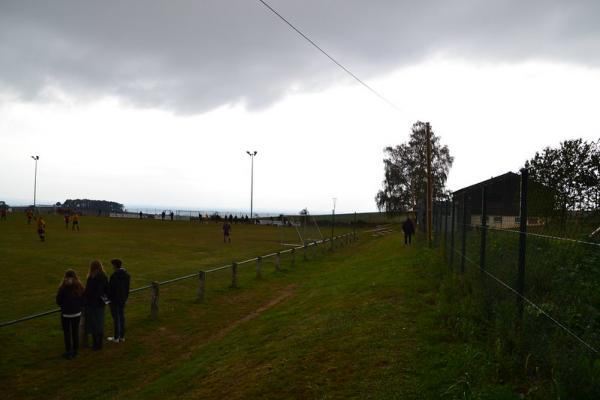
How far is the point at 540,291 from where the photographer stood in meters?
5.03

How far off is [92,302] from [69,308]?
56cm

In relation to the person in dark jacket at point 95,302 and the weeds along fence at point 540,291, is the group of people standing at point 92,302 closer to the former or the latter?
the person in dark jacket at point 95,302

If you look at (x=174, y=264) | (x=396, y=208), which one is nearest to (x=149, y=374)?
(x=174, y=264)

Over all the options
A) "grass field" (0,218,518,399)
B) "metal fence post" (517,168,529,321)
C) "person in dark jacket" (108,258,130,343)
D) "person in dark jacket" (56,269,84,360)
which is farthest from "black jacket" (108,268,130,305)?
"metal fence post" (517,168,529,321)

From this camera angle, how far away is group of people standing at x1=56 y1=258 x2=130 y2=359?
9.14m

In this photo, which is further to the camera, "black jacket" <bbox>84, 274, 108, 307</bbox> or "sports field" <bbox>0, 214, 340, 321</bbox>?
"sports field" <bbox>0, 214, 340, 321</bbox>

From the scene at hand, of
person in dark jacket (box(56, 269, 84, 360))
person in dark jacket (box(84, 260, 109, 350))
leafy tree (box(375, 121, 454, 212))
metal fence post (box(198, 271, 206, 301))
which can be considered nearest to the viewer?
person in dark jacket (box(56, 269, 84, 360))

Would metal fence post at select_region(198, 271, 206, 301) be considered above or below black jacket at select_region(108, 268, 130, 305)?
below

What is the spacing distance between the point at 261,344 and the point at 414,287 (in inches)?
142

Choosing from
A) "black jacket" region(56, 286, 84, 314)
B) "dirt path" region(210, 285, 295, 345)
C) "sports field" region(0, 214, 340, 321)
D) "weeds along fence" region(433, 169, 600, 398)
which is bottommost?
"dirt path" region(210, 285, 295, 345)

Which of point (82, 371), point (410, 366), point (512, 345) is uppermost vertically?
point (512, 345)

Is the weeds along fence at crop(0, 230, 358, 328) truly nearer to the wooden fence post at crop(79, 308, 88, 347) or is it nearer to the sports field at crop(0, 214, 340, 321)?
the wooden fence post at crop(79, 308, 88, 347)

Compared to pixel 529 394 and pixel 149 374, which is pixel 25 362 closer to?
pixel 149 374

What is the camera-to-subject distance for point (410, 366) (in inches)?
229
